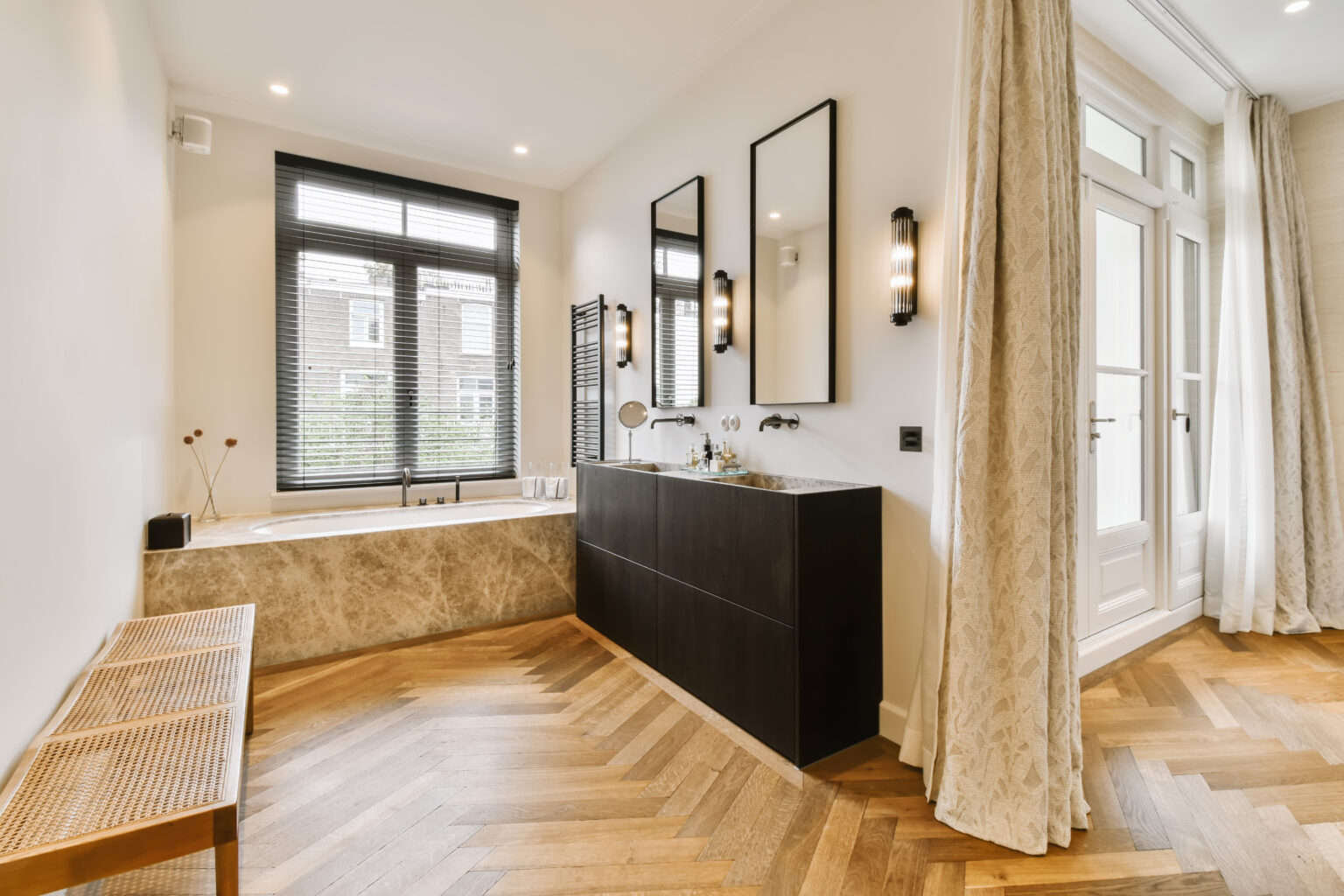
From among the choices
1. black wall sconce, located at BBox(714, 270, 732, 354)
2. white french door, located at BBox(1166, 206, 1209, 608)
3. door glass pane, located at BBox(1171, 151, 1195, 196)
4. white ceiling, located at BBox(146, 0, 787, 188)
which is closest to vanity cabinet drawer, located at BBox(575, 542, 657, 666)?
black wall sconce, located at BBox(714, 270, 732, 354)

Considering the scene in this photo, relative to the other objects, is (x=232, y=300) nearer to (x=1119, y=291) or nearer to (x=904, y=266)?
(x=904, y=266)

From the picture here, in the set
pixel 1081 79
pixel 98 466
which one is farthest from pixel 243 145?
pixel 1081 79

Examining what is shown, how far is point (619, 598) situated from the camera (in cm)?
290

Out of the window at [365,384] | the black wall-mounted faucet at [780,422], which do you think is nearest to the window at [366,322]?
the window at [365,384]

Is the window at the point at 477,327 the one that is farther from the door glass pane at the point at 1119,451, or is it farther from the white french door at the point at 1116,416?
the door glass pane at the point at 1119,451

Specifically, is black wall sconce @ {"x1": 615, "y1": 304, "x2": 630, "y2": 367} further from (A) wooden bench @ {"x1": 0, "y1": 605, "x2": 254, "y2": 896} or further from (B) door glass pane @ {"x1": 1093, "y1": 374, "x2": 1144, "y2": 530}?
(A) wooden bench @ {"x1": 0, "y1": 605, "x2": 254, "y2": 896}

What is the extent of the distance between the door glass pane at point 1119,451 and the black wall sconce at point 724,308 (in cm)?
163

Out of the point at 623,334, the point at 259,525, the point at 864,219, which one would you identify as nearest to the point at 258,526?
the point at 259,525

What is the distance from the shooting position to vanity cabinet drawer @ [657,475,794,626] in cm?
194

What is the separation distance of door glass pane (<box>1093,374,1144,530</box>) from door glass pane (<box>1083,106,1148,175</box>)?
3.26 ft

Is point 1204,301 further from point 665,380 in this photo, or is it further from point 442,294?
point 442,294

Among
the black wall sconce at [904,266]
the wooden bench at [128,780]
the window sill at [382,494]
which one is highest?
the black wall sconce at [904,266]

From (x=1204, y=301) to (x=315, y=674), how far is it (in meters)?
4.88

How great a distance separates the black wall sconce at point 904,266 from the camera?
2.00m
